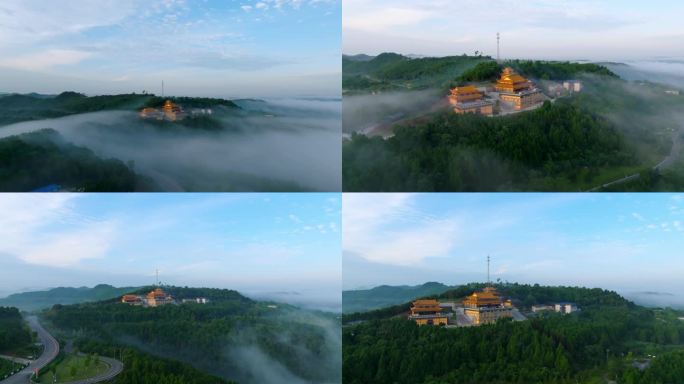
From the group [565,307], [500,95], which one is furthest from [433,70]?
[565,307]

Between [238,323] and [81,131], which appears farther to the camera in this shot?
[238,323]

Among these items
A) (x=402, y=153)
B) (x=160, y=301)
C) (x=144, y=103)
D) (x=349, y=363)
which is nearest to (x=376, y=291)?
(x=349, y=363)

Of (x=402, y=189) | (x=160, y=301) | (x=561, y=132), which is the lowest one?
(x=160, y=301)

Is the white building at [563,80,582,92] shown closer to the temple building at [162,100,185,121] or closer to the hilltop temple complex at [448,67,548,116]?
the hilltop temple complex at [448,67,548,116]

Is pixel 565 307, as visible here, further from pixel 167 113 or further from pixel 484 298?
pixel 167 113

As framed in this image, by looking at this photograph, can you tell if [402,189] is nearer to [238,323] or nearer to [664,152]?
[238,323]

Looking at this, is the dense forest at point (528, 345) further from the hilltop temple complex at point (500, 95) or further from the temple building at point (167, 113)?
the temple building at point (167, 113)
